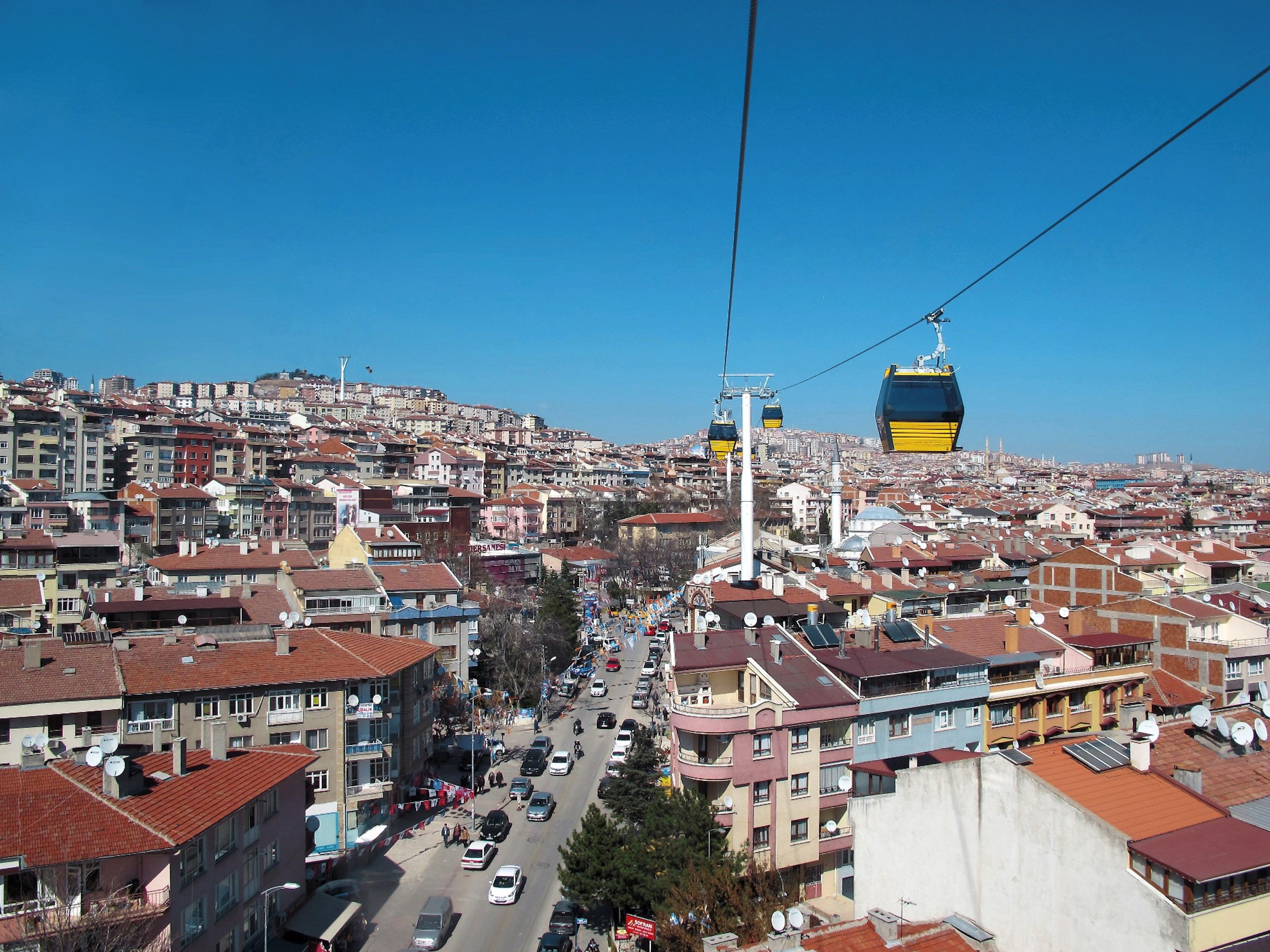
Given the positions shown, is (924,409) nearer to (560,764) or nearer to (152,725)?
(152,725)

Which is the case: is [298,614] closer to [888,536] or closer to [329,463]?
[888,536]

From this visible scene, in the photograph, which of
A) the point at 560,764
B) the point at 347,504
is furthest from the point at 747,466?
the point at 347,504

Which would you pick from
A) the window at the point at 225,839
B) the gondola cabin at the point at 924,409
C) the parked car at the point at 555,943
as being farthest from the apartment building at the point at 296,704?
the gondola cabin at the point at 924,409

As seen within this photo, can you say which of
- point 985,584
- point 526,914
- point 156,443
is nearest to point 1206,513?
point 985,584

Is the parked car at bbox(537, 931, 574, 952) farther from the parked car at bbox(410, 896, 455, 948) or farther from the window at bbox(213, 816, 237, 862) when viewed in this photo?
the window at bbox(213, 816, 237, 862)

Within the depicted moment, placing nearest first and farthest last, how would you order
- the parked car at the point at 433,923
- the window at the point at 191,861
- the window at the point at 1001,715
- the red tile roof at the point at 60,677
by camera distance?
the window at the point at 191,861, the parked car at the point at 433,923, the red tile roof at the point at 60,677, the window at the point at 1001,715

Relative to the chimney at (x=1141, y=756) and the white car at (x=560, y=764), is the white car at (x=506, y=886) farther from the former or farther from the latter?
the chimney at (x=1141, y=756)
